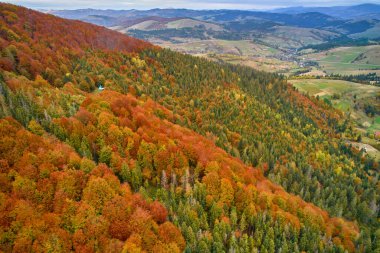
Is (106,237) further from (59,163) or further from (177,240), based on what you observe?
(59,163)

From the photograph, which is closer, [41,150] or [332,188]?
[41,150]

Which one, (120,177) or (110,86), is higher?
(110,86)

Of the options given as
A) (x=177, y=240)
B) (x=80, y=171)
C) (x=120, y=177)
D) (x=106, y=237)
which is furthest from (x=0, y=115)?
(x=177, y=240)

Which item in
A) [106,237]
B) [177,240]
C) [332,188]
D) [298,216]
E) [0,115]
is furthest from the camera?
[332,188]

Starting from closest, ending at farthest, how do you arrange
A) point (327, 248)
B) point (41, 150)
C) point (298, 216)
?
point (41, 150) → point (327, 248) → point (298, 216)

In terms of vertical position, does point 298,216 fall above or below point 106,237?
below

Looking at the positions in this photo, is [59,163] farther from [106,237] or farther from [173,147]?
[173,147]

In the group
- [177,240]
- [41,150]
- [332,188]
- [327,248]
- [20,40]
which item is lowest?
[332,188]

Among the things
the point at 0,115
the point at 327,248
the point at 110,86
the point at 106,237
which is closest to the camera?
the point at 106,237

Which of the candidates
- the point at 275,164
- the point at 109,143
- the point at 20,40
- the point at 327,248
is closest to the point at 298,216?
the point at 327,248
